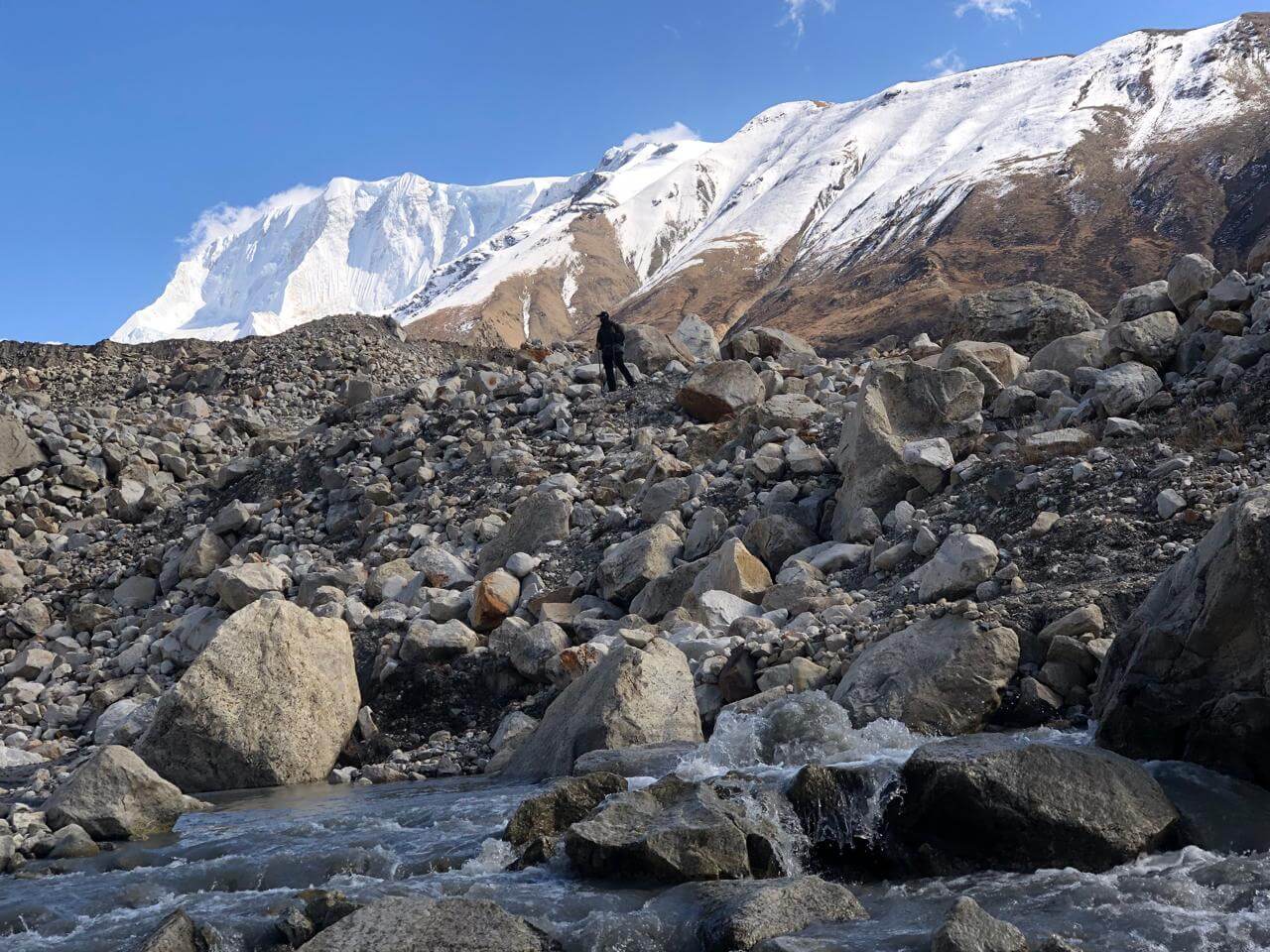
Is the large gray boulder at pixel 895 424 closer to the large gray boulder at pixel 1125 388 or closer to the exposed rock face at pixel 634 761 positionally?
the large gray boulder at pixel 1125 388

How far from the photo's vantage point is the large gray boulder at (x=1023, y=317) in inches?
656

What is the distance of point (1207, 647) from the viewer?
6344 mm

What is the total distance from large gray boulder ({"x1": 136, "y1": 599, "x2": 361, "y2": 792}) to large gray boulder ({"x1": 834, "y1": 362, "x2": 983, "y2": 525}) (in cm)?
566

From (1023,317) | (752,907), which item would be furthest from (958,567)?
(1023,317)

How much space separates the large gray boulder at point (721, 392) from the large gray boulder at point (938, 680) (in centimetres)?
864

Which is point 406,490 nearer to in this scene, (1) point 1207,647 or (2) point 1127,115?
(1) point 1207,647

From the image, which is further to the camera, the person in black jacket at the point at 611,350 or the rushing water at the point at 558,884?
the person in black jacket at the point at 611,350

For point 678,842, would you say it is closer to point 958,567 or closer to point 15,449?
point 958,567

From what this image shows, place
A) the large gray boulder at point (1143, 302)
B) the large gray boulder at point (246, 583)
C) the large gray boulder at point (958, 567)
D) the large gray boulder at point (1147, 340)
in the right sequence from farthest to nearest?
the large gray boulder at point (246, 583) < the large gray boulder at point (1143, 302) < the large gray boulder at point (1147, 340) < the large gray boulder at point (958, 567)

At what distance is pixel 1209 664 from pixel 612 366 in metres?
13.5

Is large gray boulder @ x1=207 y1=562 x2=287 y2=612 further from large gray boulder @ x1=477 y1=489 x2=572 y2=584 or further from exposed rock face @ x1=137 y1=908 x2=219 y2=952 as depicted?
exposed rock face @ x1=137 y1=908 x2=219 y2=952

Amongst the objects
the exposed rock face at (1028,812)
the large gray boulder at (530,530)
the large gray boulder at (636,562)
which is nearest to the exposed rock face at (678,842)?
the exposed rock face at (1028,812)

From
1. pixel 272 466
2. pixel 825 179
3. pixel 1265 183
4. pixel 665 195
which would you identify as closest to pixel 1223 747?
pixel 272 466

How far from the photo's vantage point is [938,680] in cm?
783
